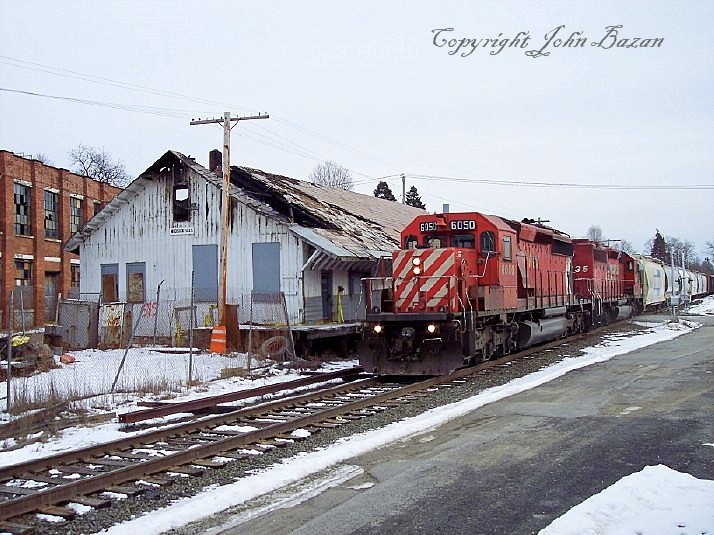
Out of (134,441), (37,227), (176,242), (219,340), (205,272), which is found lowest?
(134,441)

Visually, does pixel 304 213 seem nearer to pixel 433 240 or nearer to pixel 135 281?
pixel 135 281

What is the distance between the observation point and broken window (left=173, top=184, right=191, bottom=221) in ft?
83.9

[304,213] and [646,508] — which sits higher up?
[304,213]

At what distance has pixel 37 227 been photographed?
37.0 m

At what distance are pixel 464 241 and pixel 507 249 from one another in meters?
1.18

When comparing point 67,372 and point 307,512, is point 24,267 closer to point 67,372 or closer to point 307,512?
point 67,372

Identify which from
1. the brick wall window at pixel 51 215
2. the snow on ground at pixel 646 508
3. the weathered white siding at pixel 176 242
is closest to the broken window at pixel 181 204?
the weathered white siding at pixel 176 242

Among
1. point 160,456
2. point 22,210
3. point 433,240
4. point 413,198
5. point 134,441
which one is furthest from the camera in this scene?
point 413,198

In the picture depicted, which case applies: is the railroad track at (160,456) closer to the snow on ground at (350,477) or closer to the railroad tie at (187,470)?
the railroad tie at (187,470)

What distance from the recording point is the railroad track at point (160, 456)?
674 centimetres

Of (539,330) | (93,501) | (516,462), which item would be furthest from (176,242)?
(516,462)

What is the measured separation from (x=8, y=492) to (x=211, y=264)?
60.0 ft

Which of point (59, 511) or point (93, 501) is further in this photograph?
point (93, 501)

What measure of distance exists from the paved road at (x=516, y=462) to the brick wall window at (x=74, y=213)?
1361 inches
